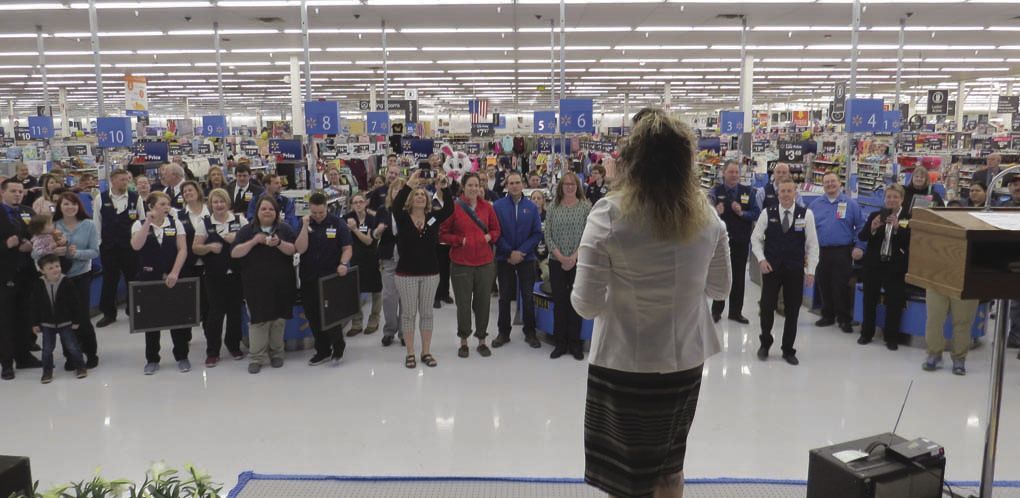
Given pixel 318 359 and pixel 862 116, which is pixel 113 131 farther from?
pixel 862 116

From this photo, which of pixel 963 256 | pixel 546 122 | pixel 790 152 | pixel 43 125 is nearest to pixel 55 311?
pixel 963 256

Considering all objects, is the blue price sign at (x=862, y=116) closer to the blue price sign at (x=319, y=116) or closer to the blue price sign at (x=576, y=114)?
the blue price sign at (x=576, y=114)

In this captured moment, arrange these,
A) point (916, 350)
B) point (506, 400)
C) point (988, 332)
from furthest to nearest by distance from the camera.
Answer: point (988, 332) < point (916, 350) < point (506, 400)

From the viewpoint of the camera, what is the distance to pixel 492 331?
6.42 metres

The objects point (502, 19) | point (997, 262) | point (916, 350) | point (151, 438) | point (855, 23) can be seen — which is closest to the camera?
point (997, 262)

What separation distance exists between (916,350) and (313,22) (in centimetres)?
1081

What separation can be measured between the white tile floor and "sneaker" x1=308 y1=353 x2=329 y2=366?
0.25 feet

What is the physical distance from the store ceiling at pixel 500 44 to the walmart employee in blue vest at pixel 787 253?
684 centimetres

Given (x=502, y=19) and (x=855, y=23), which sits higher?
(x=502, y=19)

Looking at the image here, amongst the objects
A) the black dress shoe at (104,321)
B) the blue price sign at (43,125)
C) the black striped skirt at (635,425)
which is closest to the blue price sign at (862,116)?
the black striped skirt at (635,425)

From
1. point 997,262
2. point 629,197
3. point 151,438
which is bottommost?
point 151,438

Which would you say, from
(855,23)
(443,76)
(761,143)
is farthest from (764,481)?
(443,76)

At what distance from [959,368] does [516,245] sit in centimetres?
332

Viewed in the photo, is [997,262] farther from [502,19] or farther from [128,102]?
[128,102]
